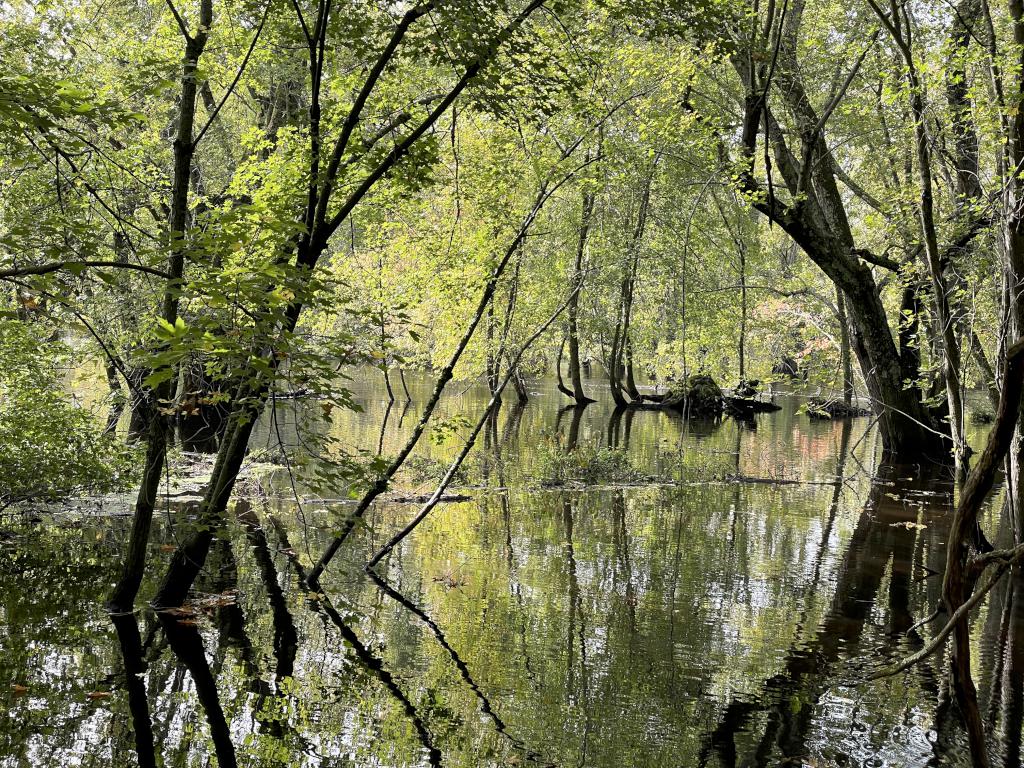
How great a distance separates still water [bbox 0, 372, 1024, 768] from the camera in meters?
5.59

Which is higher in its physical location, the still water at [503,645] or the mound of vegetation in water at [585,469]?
the mound of vegetation in water at [585,469]

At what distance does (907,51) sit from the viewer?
763cm

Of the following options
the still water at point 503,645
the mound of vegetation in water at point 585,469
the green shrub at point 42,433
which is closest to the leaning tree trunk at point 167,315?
the still water at point 503,645

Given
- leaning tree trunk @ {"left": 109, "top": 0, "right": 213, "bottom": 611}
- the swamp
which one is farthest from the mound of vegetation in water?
leaning tree trunk @ {"left": 109, "top": 0, "right": 213, "bottom": 611}

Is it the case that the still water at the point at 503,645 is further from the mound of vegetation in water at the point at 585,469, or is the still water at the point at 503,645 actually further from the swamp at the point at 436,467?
the mound of vegetation in water at the point at 585,469

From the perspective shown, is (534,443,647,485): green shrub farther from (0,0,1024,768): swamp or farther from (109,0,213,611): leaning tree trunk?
(109,0,213,611): leaning tree trunk

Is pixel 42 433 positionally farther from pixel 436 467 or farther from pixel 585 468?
pixel 585 468

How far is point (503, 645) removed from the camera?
7445 millimetres

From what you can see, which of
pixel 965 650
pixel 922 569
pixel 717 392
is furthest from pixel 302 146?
pixel 717 392

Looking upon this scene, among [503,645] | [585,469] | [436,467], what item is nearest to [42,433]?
[503,645]

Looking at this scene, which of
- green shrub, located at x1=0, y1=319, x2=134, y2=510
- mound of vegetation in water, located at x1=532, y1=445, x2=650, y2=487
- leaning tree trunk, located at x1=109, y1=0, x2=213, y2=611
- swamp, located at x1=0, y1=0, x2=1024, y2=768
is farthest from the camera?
mound of vegetation in water, located at x1=532, y1=445, x2=650, y2=487

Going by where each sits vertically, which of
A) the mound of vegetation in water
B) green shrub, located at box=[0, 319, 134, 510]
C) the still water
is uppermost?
green shrub, located at box=[0, 319, 134, 510]

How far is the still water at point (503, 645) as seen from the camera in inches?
220

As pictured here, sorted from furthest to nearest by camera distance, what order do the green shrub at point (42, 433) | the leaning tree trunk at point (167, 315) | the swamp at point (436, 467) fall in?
the green shrub at point (42, 433) → the leaning tree trunk at point (167, 315) → the swamp at point (436, 467)
